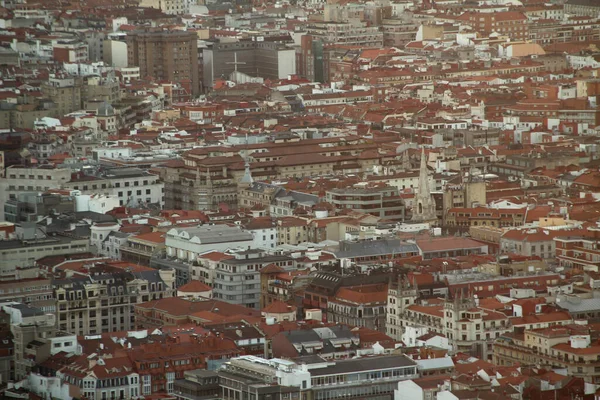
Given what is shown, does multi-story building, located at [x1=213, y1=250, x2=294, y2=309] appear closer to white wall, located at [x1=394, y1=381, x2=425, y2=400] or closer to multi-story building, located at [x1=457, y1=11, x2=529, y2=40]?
white wall, located at [x1=394, y1=381, x2=425, y2=400]

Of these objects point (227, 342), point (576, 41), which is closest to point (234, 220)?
point (227, 342)

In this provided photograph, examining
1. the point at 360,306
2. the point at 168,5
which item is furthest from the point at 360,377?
the point at 168,5

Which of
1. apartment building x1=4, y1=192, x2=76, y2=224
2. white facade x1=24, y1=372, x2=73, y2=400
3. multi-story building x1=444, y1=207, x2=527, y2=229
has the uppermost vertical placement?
apartment building x1=4, y1=192, x2=76, y2=224

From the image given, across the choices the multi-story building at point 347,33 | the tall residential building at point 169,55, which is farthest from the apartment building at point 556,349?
the multi-story building at point 347,33

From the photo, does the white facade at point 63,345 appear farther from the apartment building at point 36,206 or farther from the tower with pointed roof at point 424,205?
the tower with pointed roof at point 424,205

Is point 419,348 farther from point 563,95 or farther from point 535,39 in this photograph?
point 535,39

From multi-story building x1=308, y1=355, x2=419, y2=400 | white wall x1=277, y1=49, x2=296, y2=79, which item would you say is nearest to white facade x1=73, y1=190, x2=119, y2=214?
multi-story building x1=308, y1=355, x2=419, y2=400
